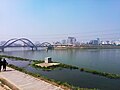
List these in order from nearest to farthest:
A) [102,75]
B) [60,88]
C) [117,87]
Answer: [60,88]
[117,87]
[102,75]

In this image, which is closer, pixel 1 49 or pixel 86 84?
pixel 86 84

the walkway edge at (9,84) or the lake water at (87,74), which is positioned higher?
the walkway edge at (9,84)

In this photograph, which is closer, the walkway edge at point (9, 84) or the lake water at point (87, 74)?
the walkway edge at point (9, 84)

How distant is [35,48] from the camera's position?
121 m

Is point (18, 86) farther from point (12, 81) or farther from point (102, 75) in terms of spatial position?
point (102, 75)

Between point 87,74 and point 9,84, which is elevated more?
point 9,84

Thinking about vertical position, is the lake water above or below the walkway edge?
below

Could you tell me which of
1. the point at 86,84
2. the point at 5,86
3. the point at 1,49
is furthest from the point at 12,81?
the point at 1,49

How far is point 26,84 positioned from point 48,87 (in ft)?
4.40

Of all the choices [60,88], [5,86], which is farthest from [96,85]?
[5,86]

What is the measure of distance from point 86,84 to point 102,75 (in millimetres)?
4252

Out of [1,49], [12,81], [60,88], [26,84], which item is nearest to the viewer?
[60,88]

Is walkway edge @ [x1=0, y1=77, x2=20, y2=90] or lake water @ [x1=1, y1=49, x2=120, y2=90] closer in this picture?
walkway edge @ [x1=0, y1=77, x2=20, y2=90]

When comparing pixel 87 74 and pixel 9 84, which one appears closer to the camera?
pixel 9 84
